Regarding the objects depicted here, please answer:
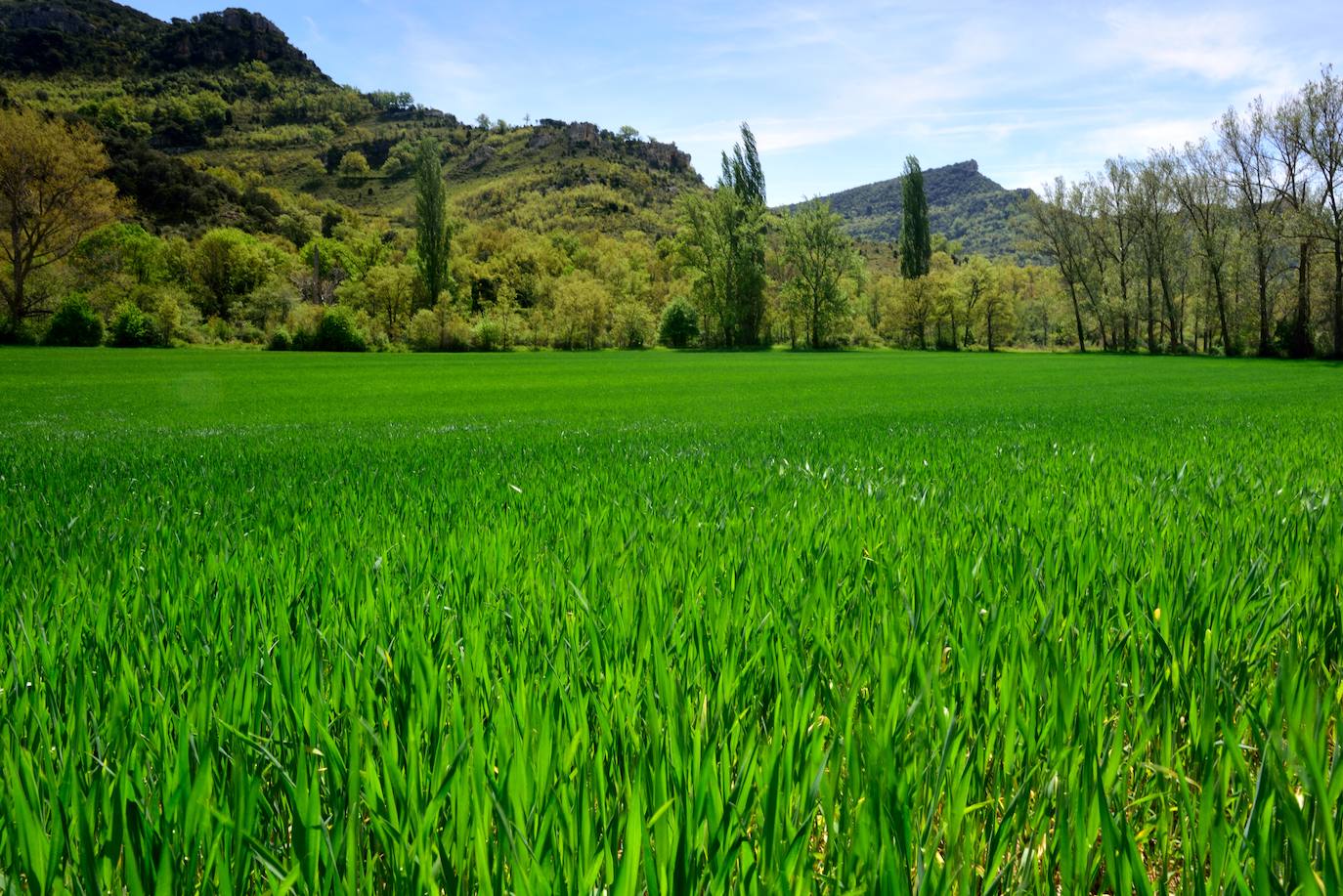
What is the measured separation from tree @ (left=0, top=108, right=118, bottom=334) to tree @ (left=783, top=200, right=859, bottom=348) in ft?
195

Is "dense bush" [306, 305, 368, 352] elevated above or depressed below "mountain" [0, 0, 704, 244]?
below

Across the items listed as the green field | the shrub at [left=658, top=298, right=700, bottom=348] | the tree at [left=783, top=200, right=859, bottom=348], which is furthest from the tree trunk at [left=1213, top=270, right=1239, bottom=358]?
the green field

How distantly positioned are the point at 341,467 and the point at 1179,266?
2972 inches

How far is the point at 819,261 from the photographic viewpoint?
7494cm

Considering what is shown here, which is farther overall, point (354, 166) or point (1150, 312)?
point (354, 166)

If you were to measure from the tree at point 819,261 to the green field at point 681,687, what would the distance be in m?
73.3

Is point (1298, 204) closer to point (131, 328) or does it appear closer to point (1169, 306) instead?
point (1169, 306)

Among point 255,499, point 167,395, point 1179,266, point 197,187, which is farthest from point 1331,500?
point 197,187

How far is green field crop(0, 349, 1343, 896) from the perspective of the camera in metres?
0.88

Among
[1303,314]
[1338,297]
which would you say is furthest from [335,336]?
[1303,314]

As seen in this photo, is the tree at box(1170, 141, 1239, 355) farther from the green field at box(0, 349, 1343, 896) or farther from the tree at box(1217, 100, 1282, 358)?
the green field at box(0, 349, 1343, 896)

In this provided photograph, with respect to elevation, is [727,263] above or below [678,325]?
above

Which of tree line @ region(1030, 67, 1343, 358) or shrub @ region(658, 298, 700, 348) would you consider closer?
tree line @ region(1030, 67, 1343, 358)

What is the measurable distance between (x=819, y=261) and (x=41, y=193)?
65.3 meters
